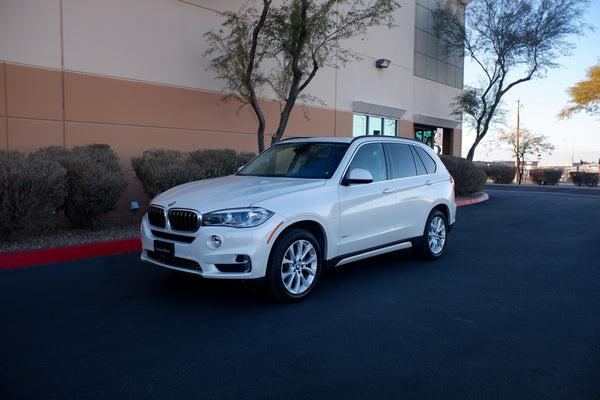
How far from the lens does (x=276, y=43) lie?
496 inches

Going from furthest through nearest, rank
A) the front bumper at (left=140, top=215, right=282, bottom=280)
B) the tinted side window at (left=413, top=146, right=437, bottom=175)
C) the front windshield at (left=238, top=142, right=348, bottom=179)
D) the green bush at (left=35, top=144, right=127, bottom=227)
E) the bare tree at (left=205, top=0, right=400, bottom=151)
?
the bare tree at (left=205, top=0, right=400, bottom=151)
the green bush at (left=35, top=144, right=127, bottom=227)
the tinted side window at (left=413, top=146, right=437, bottom=175)
the front windshield at (left=238, top=142, right=348, bottom=179)
the front bumper at (left=140, top=215, right=282, bottom=280)

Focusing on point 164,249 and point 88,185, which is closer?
point 164,249

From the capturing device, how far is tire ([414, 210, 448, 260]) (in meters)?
6.90

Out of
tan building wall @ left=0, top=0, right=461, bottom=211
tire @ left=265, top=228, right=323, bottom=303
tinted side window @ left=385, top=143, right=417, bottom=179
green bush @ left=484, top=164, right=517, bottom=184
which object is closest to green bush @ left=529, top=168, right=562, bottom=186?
green bush @ left=484, top=164, right=517, bottom=184

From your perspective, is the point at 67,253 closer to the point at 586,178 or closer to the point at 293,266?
the point at 293,266

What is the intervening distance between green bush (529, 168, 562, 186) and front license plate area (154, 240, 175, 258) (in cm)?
2981

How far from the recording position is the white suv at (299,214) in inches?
181

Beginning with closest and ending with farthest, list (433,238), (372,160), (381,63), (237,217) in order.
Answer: (237,217), (372,160), (433,238), (381,63)

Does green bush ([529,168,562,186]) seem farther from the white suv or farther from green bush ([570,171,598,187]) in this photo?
the white suv

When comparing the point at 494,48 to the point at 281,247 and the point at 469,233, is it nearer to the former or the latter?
the point at 469,233

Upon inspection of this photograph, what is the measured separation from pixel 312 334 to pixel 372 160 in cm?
274

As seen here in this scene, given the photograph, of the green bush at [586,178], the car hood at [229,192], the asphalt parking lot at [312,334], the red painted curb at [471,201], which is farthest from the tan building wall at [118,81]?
the green bush at [586,178]

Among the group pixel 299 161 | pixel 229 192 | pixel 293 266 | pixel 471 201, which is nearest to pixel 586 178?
pixel 471 201

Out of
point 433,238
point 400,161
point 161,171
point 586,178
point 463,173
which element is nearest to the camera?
point 400,161
